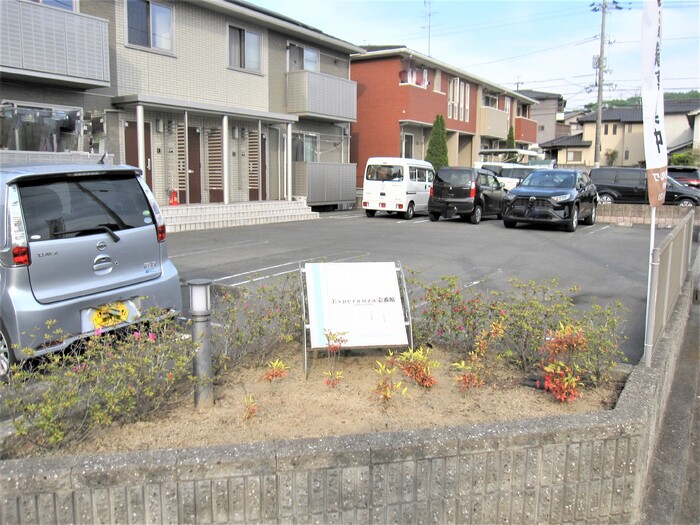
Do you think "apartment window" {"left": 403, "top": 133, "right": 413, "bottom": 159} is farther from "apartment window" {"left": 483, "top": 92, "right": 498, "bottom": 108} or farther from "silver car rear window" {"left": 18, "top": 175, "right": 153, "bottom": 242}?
"silver car rear window" {"left": 18, "top": 175, "right": 153, "bottom": 242}

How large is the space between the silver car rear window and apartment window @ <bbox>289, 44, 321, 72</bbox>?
18.6m

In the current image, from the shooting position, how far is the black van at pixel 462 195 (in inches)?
742

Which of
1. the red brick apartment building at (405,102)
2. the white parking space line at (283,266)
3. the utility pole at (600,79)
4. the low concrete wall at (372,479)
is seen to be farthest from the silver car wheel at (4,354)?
the utility pole at (600,79)

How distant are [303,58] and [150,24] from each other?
7385 millimetres

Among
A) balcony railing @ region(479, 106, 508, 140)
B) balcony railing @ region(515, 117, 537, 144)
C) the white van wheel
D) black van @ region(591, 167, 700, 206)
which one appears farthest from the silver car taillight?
balcony railing @ region(515, 117, 537, 144)

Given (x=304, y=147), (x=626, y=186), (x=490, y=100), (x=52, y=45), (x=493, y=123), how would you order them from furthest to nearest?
(x=490, y=100) < (x=493, y=123) < (x=304, y=147) < (x=626, y=186) < (x=52, y=45)

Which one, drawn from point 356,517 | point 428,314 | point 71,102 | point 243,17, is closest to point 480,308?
point 428,314

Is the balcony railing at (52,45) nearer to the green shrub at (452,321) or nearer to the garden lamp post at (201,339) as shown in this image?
the garden lamp post at (201,339)

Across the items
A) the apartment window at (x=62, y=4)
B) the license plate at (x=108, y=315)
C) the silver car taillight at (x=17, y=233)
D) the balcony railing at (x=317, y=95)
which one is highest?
the apartment window at (x=62, y=4)

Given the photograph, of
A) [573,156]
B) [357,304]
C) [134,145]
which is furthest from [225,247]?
[573,156]

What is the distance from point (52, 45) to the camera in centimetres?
1370

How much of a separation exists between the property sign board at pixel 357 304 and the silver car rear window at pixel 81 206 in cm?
182

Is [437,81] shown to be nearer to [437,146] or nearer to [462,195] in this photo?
[437,146]

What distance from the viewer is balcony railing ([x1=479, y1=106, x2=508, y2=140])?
3747 centimetres
